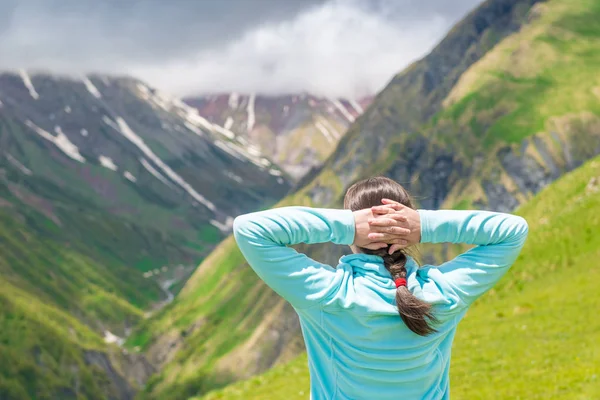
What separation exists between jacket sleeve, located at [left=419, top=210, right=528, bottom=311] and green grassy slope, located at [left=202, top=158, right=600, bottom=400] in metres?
10.1

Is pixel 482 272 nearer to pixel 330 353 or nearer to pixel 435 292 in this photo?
pixel 435 292

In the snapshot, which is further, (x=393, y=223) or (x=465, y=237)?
(x=465, y=237)

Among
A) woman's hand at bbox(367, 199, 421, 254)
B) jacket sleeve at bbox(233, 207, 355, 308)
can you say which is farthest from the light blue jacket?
woman's hand at bbox(367, 199, 421, 254)

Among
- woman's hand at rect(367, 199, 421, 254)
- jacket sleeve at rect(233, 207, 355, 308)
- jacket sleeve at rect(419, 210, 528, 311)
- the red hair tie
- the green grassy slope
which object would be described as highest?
jacket sleeve at rect(233, 207, 355, 308)

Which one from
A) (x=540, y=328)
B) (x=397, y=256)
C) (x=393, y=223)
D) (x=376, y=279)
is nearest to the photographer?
(x=393, y=223)

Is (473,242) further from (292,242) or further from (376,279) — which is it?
(292,242)

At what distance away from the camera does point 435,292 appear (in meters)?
6.83

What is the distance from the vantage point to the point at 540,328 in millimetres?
26797

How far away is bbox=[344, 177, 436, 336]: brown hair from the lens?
6.41m

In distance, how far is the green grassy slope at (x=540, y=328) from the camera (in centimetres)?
1831

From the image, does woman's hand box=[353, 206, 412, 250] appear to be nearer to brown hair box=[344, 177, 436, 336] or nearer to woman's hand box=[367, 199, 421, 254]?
woman's hand box=[367, 199, 421, 254]

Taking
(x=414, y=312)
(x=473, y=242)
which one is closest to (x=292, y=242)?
(x=414, y=312)

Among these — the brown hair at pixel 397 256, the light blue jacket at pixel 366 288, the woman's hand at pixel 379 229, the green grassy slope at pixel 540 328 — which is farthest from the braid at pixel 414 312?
the green grassy slope at pixel 540 328

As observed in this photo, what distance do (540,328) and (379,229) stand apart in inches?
896
